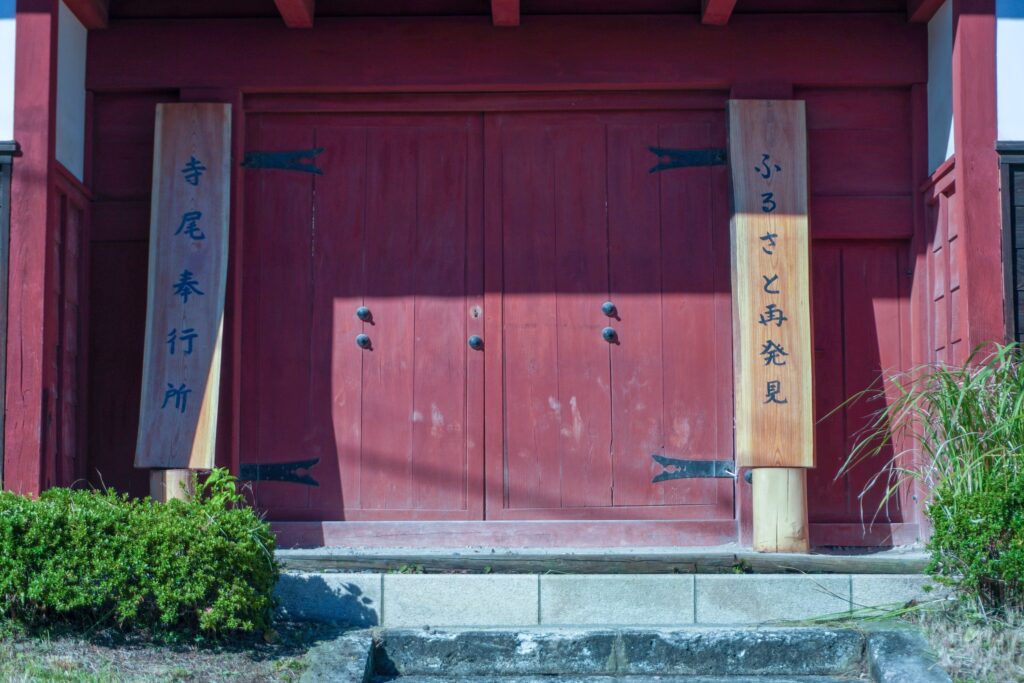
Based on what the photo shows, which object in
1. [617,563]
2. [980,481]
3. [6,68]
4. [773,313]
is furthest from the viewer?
[773,313]

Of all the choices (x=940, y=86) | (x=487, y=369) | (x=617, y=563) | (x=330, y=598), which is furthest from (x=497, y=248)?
(x=940, y=86)

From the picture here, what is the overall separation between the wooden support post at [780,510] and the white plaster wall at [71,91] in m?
3.88

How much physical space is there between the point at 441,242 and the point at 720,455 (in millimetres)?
1870

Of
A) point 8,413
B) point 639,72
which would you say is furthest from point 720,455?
point 8,413

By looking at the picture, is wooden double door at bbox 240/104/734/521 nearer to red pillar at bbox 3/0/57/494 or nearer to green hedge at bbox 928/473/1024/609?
red pillar at bbox 3/0/57/494

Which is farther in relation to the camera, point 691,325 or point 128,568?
point 691,325

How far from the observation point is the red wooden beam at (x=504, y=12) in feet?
21.1

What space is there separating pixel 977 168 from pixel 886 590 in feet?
6.89

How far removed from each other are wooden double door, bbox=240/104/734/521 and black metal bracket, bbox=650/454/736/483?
31mm

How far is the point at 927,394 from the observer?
17.5 feet

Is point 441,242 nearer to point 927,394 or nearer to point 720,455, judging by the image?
point 720,455

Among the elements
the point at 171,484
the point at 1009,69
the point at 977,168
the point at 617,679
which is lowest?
the point at 617,679

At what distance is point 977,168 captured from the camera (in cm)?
602

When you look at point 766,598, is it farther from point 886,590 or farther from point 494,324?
point 494,324
